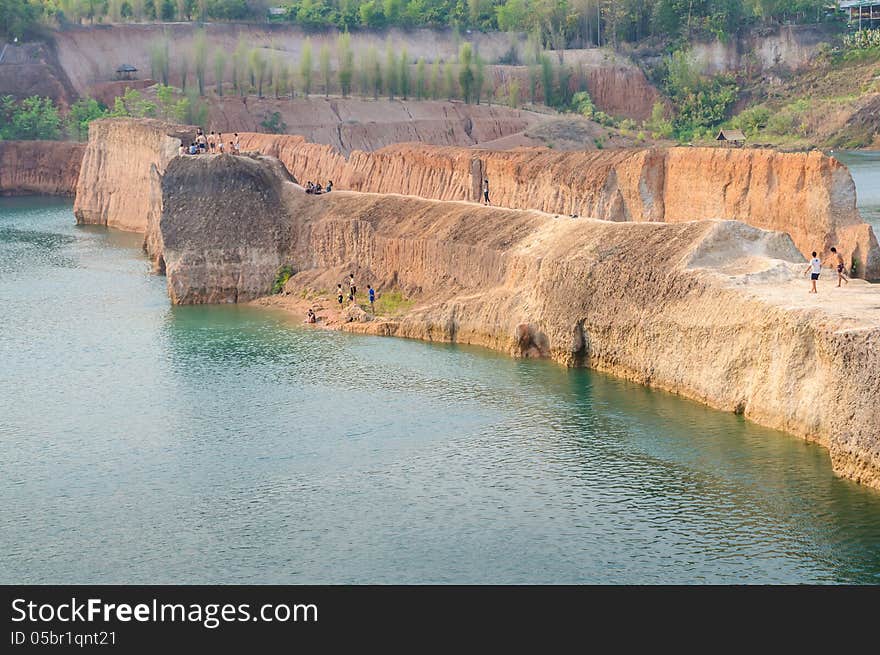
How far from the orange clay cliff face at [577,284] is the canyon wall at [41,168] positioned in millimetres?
67615

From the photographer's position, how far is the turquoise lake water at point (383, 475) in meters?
37.3

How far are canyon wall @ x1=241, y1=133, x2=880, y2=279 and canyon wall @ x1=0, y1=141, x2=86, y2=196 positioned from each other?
202 ft

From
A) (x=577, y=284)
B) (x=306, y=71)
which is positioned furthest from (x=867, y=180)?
(x=577, y=284)

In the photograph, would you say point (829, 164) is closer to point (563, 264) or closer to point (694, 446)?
point (563, 264)

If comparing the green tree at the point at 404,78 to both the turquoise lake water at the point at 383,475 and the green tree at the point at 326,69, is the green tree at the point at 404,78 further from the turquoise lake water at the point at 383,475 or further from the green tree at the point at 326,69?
the turquoise lake water at the point at 383,475

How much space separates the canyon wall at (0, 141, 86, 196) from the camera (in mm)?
138625

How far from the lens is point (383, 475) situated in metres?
44.4

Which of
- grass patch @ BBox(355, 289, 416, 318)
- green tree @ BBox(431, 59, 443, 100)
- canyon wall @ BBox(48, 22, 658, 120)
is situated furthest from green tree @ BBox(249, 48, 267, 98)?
grass patch @ BBox(355, 289, 416, 318)

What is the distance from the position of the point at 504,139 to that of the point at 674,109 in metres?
35.1

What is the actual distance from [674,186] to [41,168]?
83664 mm

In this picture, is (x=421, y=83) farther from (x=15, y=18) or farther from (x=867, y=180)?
(x=867, y=180)

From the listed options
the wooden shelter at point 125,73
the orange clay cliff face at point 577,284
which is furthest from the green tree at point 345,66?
the orange clay cliff face at point 577,284

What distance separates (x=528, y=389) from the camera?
2138 inches

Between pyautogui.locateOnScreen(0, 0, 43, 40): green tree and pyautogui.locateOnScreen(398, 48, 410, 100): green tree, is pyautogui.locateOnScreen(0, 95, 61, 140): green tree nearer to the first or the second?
pyautogui.locateOnScreen(0, 0, 43, 40): green tree
